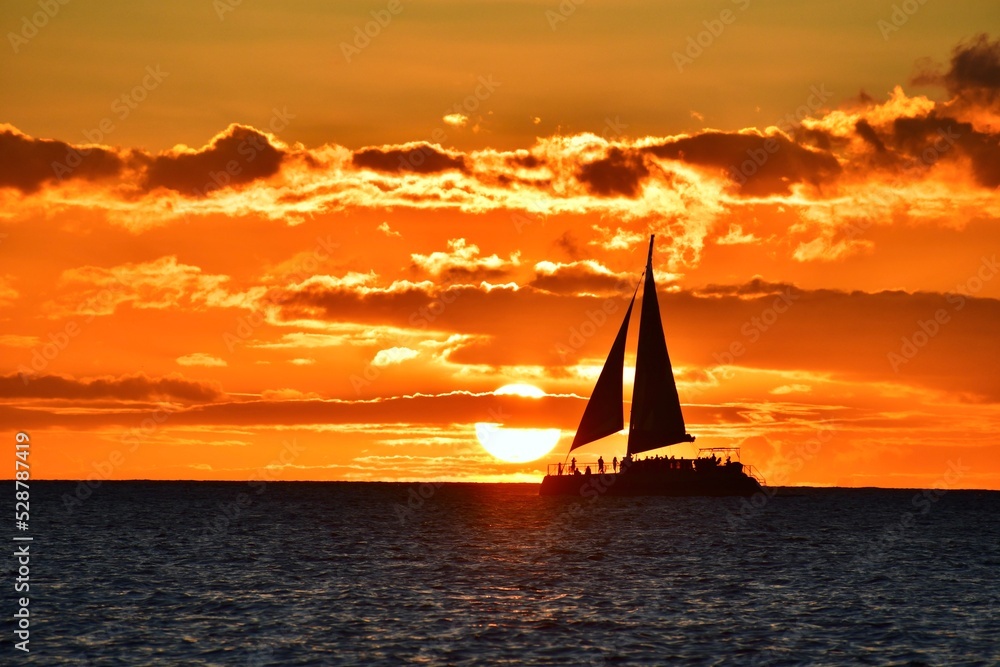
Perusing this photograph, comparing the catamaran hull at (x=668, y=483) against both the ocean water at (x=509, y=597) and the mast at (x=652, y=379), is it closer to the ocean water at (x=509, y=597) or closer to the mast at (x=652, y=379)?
the mast at (x=652, y=379)

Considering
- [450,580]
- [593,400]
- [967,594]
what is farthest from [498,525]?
[967,594]

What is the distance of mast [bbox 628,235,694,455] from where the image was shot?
126000 mm

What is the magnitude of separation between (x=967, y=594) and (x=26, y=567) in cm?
4985

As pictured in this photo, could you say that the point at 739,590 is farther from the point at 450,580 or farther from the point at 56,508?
the point at 56,508

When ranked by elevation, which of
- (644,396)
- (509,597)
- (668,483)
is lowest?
(509,597)

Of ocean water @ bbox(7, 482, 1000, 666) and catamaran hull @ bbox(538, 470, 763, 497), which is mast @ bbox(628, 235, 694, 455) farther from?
ocean water @ bbox(7, 482, 1000, 666)

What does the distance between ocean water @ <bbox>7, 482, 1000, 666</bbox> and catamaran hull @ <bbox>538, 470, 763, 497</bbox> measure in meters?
20.7

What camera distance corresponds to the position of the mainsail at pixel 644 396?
125000 millimetres

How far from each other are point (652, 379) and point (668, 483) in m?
10.8

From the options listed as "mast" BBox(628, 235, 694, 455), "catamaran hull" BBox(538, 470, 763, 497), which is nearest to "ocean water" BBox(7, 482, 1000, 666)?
"catamaran hull" BBox(538, 470, 763, 497)

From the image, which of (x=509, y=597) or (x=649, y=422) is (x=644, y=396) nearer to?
(x=649, y=422)

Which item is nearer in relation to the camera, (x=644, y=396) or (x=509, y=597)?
(x=509, y=597)

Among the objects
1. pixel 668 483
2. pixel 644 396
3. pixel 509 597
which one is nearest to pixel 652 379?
pixel 644 396

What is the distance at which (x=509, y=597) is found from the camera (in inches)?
2164
